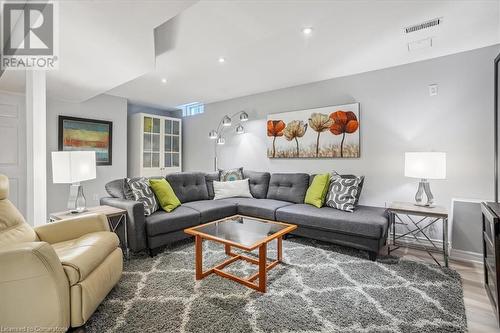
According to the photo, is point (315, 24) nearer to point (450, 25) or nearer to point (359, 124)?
point (450, 25)

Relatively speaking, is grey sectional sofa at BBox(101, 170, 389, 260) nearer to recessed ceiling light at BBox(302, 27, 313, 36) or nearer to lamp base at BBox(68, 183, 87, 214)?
lamp base at BBox(68, 183, 87, 214)

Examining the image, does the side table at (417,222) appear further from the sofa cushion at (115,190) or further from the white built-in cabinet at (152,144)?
the white built-in cabinet at (152,144)

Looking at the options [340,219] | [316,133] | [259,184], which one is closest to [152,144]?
[259,184]

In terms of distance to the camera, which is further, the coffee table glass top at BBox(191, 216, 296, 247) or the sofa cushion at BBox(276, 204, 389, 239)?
the sofa cushion at BBox(276, 204, 389, 239)

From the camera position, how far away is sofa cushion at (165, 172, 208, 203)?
3.62 m

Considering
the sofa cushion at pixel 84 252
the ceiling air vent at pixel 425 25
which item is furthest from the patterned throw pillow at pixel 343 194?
the sofa cushion at pixel 84 252

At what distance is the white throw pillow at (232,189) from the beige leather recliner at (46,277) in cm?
216

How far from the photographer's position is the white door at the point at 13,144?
11.7 feet

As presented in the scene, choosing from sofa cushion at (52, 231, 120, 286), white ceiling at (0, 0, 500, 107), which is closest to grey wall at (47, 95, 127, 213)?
white ceiling at (0, 0, 500, 107)

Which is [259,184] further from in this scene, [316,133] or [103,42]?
[103,42]

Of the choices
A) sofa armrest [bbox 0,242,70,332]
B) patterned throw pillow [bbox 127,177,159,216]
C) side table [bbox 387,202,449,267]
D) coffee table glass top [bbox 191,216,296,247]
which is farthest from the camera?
patterned throw pillow [bbox 127,177,159,216]

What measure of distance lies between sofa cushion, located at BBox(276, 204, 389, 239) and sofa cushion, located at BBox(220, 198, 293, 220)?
0.12 meters

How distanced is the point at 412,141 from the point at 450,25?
1332mm

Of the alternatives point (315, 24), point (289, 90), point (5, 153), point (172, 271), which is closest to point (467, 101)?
point (315, 24)
